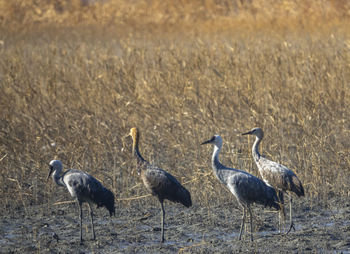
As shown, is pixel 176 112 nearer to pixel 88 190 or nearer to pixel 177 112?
pixel 177 112

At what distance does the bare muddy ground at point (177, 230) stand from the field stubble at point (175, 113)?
0.30 m

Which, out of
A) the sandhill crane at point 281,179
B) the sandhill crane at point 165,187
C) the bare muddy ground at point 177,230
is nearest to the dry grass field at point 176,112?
the bare muddy ground at point 177,230

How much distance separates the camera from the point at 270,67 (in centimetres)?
1175

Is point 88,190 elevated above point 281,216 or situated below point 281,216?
above

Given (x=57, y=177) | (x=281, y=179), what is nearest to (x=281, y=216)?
(x=281, y=179)

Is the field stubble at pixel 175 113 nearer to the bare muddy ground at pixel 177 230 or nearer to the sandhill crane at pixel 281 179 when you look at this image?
the bare muddy ground at pixel 177 230

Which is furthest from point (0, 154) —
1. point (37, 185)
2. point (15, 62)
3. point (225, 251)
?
point (225, 251)

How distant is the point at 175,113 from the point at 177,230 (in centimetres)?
355

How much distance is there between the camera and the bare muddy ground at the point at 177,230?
6.58 metres

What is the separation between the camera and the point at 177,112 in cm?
1052

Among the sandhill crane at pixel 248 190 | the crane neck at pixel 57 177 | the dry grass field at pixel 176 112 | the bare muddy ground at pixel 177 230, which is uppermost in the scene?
the dry grass field at pixel 176 112

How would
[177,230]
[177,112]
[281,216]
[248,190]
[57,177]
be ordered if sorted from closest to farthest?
[248,190], [281,216], [177,230], [57,177], [177,112]

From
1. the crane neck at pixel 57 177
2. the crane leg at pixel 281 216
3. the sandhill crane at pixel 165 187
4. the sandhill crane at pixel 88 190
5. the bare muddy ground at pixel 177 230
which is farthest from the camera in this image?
the crane neck at pixel 57 177

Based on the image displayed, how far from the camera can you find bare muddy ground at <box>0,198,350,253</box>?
6.58 meters
